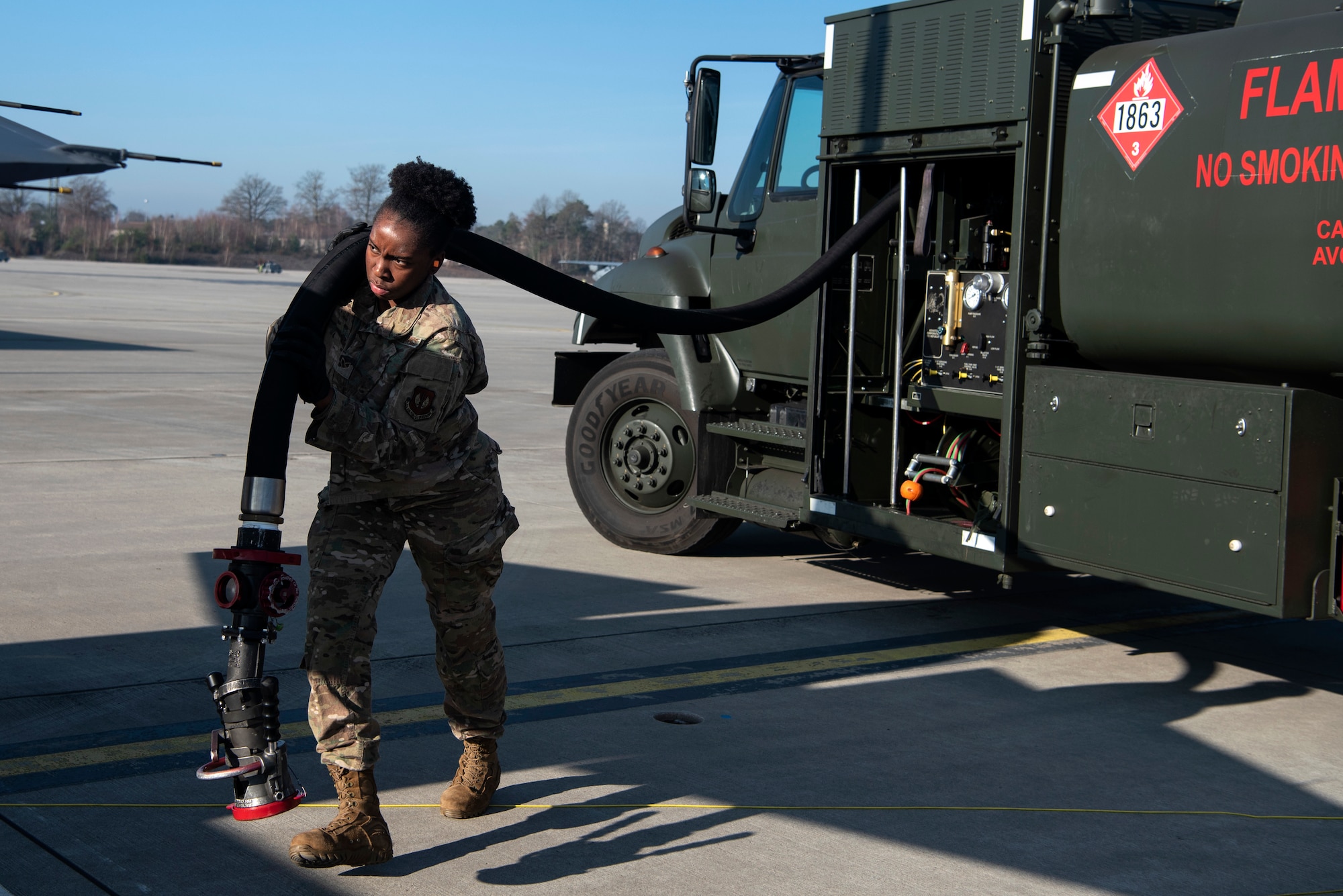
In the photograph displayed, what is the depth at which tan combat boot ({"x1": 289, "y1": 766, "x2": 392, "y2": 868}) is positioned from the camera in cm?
347

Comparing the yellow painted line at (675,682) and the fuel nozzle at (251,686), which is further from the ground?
the fuel nozzle at (251,686)

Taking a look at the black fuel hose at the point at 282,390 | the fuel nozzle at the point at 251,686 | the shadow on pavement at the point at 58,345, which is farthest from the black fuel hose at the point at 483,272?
the shadow on pavement at the point at 58,345

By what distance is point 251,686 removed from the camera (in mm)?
3201

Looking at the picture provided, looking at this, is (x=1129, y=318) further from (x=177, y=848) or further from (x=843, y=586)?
(x=177, y=848)

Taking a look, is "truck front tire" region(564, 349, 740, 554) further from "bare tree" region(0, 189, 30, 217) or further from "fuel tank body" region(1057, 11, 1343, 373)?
"bare tree" region(0, 189, 30, 217)

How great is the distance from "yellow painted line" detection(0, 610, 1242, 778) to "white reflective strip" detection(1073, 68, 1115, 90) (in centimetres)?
253

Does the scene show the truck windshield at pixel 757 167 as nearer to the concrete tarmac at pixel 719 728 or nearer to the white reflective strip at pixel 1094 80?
the concrete tarmac at pixel 719 728

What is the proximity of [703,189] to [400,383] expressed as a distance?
4.09 m

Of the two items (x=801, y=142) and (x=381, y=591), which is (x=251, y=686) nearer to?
(x=381, y=591)

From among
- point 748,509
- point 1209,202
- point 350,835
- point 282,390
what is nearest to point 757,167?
point 748,509

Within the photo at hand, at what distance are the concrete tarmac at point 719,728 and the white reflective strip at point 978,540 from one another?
0.53 meters

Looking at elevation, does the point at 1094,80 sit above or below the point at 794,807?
above

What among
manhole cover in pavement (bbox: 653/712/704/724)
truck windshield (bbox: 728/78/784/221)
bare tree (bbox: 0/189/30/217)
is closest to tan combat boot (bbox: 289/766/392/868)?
manhole cover in pavement (bbox: 653/712/704/724)

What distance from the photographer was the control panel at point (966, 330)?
6109 mm
